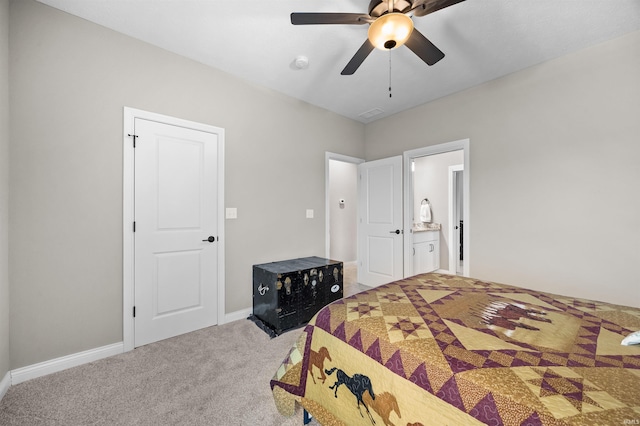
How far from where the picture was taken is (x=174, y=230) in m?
2.50

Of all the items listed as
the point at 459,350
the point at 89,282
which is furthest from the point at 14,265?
the point at 459,350

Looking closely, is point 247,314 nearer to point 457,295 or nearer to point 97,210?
point 97,210

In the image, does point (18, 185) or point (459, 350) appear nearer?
point (459, 350)

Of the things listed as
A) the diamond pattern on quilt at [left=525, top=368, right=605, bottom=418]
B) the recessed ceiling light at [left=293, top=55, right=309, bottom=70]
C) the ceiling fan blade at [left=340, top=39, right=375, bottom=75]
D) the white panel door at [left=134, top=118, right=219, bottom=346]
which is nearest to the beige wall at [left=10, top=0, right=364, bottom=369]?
the white panel door at [left=134, top=118, right=219, bottom=346]

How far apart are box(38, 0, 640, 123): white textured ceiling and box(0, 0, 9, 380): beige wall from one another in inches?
15.9

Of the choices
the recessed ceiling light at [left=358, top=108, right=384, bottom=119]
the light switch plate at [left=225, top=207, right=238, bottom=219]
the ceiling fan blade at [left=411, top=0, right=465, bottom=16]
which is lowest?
the light switch plate at [left=225, top=207, right=238, bottom=219]

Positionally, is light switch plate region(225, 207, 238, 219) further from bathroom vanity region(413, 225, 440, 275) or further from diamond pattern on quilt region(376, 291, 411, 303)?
bathroom vanity region(413, 225, 440, 275)

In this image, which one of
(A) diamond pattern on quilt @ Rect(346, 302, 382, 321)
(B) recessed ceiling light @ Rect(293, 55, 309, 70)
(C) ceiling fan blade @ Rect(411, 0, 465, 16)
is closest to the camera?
(A) diamond pattern on quilt @ Rect(346, 302, 382, 321)

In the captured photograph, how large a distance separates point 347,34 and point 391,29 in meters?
0.76

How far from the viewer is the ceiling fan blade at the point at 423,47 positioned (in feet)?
5.70

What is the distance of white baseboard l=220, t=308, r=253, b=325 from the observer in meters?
2.80

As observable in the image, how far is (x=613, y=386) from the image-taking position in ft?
2.48

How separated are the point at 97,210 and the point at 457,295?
2.78 meters

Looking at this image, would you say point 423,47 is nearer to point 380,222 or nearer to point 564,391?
point 564,391
